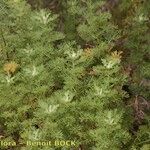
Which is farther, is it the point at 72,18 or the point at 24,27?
the point at 72,18

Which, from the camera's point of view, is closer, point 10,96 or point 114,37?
point 10,96

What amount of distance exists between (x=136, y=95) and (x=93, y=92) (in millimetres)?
1099

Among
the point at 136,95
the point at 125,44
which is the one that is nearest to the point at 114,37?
the point at 125,44

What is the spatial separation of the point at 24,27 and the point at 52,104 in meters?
1.77

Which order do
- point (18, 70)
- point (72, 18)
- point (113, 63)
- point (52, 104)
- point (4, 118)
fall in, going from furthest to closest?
point (72, 18), point (18, 70), point (4, 118), point (113, 63), point (52, 104)

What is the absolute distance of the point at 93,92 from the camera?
5500 mm

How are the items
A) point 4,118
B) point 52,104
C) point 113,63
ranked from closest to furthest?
Answer: point 52,104 < point 113,63 < point 4,118

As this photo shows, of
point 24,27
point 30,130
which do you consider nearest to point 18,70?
point 24,27

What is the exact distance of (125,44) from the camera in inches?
270

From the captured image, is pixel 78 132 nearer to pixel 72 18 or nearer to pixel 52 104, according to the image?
pixel 52 104

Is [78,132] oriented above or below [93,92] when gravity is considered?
below

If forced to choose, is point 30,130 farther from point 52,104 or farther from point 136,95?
point 136,95

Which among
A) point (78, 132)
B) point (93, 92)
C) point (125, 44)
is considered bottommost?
point (78, 132)

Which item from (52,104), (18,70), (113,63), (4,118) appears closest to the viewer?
(52,104)
